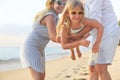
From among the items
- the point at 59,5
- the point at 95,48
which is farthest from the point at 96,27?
the point at 59,5

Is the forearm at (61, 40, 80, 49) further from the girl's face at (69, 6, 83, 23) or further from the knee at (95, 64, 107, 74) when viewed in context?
the knee at (95, 64, 107, 74)

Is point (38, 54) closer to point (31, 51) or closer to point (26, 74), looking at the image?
point (31, 51)

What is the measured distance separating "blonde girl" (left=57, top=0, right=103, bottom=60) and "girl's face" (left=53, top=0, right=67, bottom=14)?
0.33 meters

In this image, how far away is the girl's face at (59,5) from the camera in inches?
164

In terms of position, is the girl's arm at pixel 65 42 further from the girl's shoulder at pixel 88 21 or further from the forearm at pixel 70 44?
the girl's shoulder at pixel 88 21

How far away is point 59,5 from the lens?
13.9 ft

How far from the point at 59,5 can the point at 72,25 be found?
0.45m

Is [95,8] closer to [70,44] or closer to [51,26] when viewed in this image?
[51,26]

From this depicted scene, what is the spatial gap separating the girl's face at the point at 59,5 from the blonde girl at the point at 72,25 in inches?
12.9

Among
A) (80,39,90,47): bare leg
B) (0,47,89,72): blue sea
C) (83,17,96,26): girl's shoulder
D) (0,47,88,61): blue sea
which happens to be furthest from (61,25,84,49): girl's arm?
(0,47,88,61): blue sea

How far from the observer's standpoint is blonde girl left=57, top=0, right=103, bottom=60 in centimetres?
372

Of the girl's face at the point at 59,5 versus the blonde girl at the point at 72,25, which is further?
the girl's face at the point at 59,5

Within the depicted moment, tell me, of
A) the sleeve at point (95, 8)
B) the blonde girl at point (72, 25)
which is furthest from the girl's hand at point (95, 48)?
the sleeve at point (95, 8)

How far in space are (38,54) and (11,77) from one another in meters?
8.14
